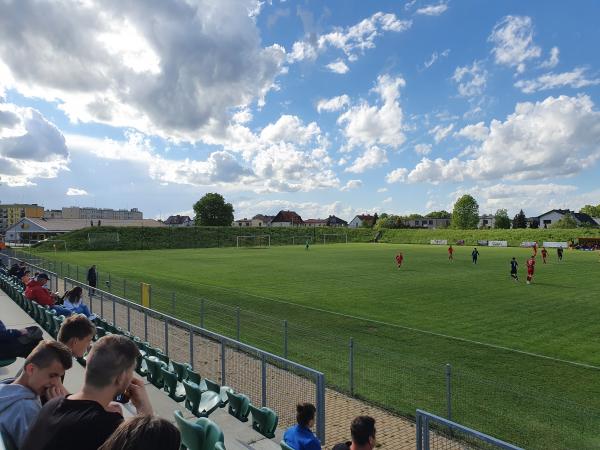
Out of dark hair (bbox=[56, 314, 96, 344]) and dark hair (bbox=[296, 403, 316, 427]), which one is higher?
dark hair (bbox=[56, 314, 96, 344])

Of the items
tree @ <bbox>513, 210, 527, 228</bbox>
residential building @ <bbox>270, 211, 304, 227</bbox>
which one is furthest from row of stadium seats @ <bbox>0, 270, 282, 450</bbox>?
residential building @ <bbox>270, 211, 304, 227</bbox>

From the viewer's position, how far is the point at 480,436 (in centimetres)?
402

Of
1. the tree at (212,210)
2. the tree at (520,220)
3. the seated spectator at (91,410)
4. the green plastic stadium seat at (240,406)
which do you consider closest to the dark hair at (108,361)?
the seated spectator at (91,410)

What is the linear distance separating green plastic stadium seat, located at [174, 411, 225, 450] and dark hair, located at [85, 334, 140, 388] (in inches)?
44.8

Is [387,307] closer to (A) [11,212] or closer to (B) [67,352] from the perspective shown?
(B) [67,352]

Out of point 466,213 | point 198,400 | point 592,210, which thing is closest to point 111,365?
point 198,400

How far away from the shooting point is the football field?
8586 millimetres

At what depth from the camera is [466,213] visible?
129 meters

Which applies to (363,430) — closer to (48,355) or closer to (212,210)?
(48,355)

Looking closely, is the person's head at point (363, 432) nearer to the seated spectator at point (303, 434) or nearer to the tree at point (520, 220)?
→ the seated spectator at point (303, 434)

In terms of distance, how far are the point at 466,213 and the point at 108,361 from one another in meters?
135

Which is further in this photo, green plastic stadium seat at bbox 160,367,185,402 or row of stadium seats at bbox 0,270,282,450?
green plastic stadium seat at bbox 160,367,185,402

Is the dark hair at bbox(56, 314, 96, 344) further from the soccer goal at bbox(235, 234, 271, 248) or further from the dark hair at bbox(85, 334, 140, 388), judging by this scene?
the soccer goal at bbox(235, 234, 271, 248)

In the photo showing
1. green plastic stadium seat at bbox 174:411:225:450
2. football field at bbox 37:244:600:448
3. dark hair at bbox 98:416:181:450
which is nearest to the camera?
dark hair at bbox 98:416:181:450
